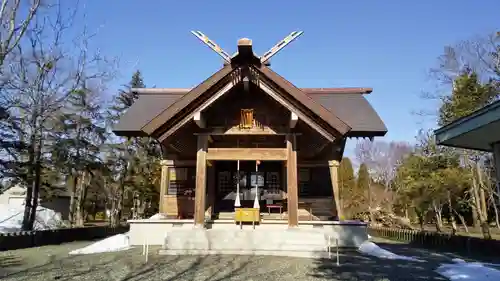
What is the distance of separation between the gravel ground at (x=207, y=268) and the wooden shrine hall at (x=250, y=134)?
2.64 m

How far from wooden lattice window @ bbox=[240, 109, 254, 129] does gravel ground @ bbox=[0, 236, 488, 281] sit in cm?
477

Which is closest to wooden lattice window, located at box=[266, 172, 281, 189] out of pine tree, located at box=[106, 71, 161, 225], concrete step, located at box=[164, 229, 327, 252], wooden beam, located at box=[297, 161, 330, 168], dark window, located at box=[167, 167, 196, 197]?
wooden beam, located at box=[297, 161, 330, 168]

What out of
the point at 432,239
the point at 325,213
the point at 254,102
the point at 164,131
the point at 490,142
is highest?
the point at 254,102

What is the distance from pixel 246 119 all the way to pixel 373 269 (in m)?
6.64

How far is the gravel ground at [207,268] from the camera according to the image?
7398 millimetres

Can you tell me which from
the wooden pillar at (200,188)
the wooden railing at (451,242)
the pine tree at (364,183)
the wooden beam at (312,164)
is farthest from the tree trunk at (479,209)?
the wooden pillar at (200,188)

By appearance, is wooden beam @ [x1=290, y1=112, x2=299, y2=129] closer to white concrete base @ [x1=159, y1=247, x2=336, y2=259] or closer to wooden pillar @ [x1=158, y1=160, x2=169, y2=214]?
white concrete base @ [x1=159, y1=247, x2=336, y2=259]

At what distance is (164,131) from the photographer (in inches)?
481

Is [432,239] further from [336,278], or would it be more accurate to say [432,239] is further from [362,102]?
[336,278]

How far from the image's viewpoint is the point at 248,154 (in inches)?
489

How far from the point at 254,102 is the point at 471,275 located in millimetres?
8827

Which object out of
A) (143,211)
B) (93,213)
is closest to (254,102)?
(143,211)

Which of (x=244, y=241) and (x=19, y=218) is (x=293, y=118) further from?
(x=19, y=218)

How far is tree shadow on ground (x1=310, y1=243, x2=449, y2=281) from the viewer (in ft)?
24.3
